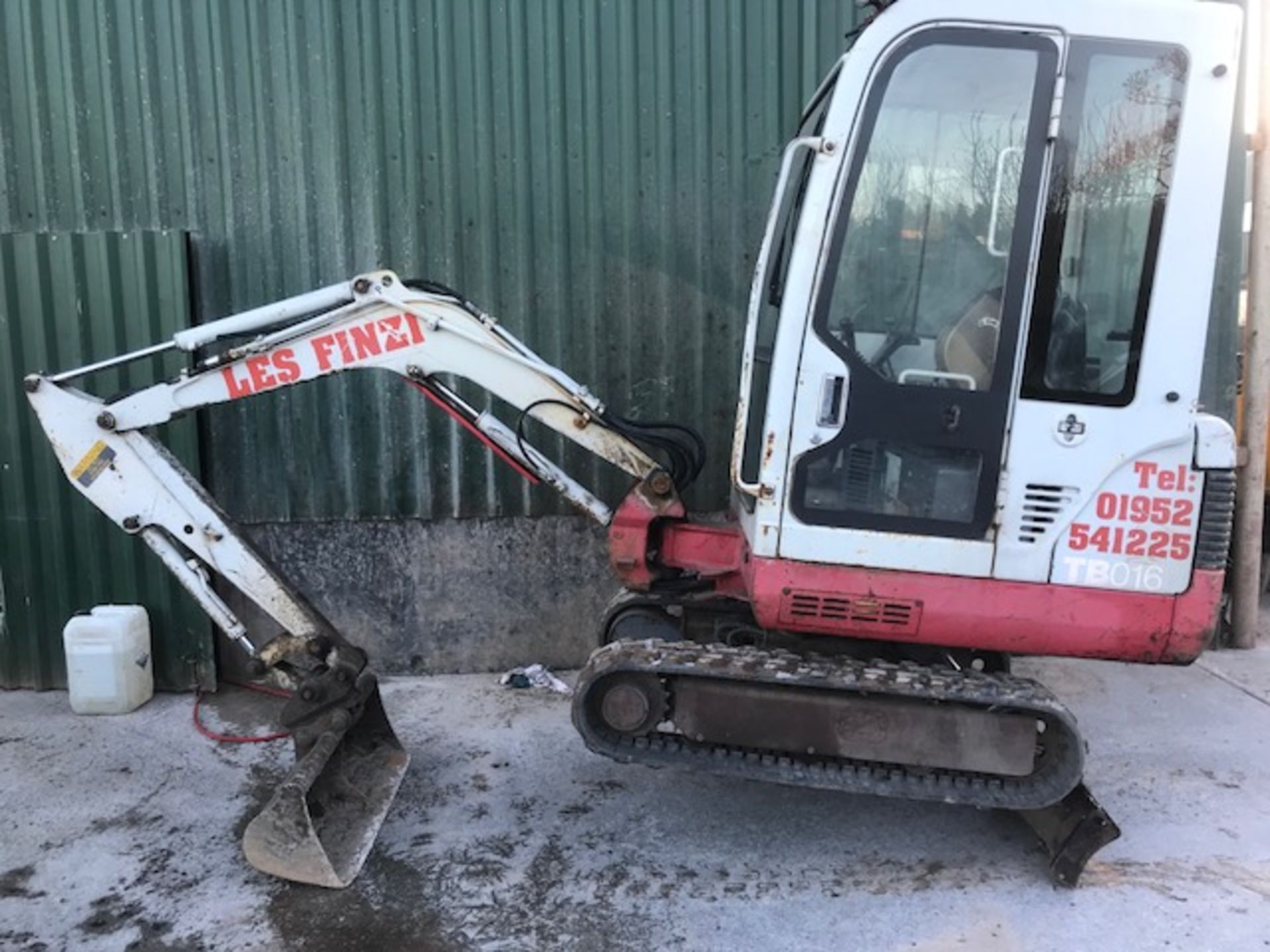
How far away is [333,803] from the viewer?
3.62 metres

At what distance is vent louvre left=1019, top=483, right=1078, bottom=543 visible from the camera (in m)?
3.17

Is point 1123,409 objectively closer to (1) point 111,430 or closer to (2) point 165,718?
(1) point 111,430

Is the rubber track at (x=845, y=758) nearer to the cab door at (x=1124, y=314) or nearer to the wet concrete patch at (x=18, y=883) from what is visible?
the cab door at (x=1124, y=314)

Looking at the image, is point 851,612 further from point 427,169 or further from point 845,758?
point 427,169

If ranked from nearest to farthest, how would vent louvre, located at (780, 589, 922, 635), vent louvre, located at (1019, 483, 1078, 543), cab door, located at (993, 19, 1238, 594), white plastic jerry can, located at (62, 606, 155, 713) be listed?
1. cab door, located at (993, 19, 1238, 594)
2. vent louvre, located at (1019, 483, 1078, 543)
3. vent louvre, located at (780, 589, 922, 635)
4. white plastic jerry can, located at (62, 606, 155, 713)

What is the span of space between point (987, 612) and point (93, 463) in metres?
3.37

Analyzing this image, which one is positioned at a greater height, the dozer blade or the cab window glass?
the cab window glass

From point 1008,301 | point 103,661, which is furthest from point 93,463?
point 1008,301

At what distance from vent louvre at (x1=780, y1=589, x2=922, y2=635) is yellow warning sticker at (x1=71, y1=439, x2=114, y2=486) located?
8.69 ft

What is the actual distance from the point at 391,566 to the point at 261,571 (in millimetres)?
1578

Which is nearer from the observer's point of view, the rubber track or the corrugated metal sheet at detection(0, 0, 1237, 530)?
the rubber track

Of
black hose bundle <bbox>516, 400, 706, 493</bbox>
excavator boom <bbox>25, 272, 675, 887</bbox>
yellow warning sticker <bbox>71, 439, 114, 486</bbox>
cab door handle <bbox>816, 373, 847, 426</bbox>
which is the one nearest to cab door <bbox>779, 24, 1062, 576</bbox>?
cab door handle <bbox>816, 373, 847, 426</bbox>

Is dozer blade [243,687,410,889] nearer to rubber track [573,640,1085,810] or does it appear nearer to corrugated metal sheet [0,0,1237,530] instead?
rubber track [573,640,1085,810]

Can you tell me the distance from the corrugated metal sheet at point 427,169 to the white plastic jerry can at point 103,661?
0.86m
